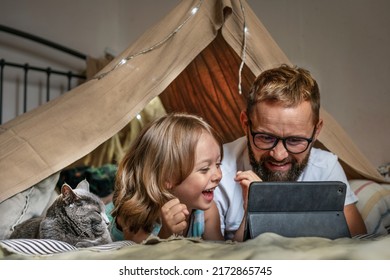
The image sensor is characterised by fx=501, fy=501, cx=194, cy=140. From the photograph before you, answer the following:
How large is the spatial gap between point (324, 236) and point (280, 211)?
9 centimetres

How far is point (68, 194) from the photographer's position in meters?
0.98

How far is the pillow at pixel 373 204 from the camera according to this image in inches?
42.7

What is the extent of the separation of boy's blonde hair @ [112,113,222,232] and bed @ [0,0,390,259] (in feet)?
0.17

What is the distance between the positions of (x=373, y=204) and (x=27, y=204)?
0.74m

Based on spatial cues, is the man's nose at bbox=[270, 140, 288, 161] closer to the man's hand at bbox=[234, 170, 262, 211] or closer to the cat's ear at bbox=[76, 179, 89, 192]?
the man's hand at bbox=[234, 170, 262, 211]

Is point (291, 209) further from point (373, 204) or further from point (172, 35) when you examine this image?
point (172, 35)

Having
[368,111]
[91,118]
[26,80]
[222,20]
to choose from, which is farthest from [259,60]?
[26,80]

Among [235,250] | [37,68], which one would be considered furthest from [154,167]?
[37,68]
